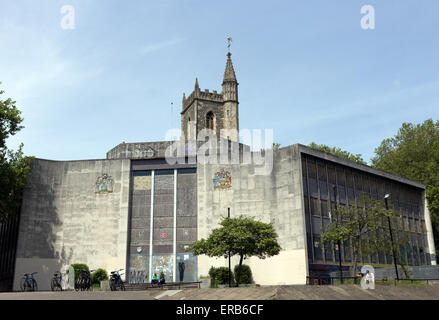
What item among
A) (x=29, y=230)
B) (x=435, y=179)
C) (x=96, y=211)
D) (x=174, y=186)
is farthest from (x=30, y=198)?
(x=435, y=179)

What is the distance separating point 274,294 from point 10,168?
28.8 m

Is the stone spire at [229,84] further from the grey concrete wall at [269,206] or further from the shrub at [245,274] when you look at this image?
the shrub at [245,274]

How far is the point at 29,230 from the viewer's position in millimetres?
44469

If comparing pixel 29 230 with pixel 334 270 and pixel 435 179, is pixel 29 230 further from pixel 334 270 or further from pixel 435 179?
pixel 435 179

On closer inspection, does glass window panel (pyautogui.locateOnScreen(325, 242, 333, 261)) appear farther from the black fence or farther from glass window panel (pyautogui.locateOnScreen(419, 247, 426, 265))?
the black fence

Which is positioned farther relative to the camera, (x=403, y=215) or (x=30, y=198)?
(x=403, y=215)

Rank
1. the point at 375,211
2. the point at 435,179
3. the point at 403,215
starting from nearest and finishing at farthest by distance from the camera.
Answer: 1. the point at 375,211
2. the point at 403,215
3. the point at 435,179

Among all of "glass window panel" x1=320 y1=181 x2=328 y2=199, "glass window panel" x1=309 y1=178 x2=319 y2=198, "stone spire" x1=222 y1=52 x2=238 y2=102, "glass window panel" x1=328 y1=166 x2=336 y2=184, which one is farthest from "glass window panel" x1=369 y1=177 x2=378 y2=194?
"stone spire" x1=222 y1=52 x2=238 y2=102

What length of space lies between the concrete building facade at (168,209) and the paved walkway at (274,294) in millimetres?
12716

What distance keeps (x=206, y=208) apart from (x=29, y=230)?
17551 mm

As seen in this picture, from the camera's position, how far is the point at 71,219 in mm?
46031

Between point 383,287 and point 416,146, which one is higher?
point 416,146

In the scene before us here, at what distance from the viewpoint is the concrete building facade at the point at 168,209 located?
43.1 metres

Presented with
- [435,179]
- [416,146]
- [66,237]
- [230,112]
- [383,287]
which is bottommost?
[383,287]
